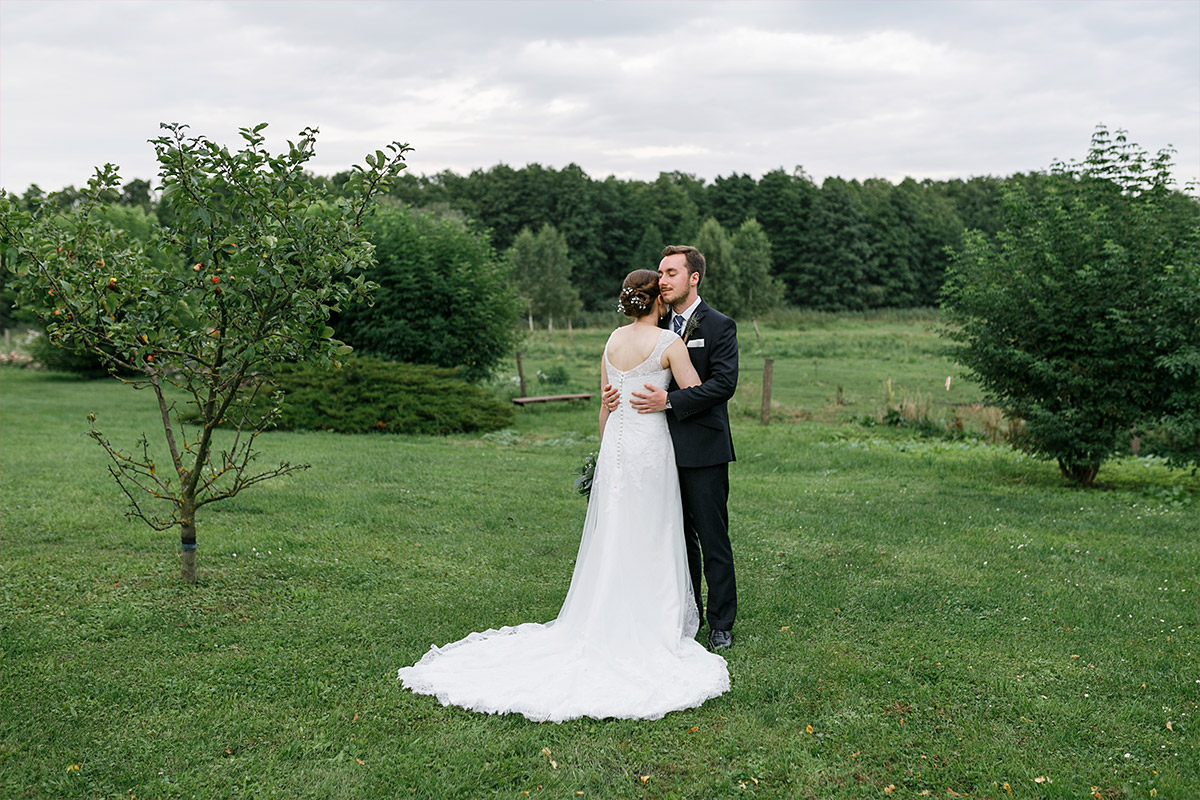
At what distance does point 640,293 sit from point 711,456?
3.50 feet

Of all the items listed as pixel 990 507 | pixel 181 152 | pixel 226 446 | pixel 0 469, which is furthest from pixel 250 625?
pixel 226 446

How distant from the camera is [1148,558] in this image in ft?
26.2

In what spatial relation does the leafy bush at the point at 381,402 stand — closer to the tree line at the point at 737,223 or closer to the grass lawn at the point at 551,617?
the grass lawn at the point at 551,617

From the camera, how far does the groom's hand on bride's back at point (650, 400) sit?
550 centimetres

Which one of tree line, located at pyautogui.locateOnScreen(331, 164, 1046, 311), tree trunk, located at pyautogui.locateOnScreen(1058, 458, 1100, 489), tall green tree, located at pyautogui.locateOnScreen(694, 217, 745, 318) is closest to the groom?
tree trunk, located at pyautogui.locateOnScreen(1058, 458, 1100, 489)

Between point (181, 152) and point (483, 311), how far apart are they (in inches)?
582

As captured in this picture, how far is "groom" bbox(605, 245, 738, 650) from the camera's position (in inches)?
218

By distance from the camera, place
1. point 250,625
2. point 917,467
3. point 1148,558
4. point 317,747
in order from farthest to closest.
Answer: point 917,467, point 1148,558, point 250,625, point 317,747

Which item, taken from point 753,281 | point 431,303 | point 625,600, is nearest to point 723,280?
point 753,281

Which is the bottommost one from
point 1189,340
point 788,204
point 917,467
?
point 917,467

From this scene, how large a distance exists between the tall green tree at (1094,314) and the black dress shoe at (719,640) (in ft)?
23.9

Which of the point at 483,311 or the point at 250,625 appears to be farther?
the point at 483,311

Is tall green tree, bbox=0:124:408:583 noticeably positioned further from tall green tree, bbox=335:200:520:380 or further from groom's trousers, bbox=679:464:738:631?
tall green tree, bbox=335:200:520:380

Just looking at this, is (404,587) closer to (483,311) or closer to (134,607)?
(134,607)
